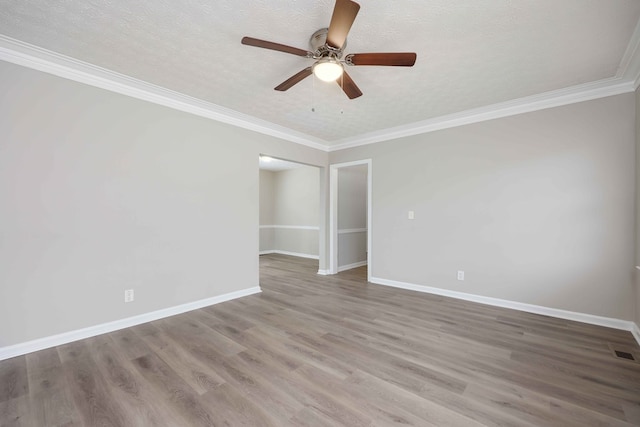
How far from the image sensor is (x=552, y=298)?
127 inches

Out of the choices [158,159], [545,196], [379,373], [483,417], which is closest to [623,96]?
[545,196]

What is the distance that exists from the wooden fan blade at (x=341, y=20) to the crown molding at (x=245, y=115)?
2234mm

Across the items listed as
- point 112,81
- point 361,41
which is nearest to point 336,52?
point 361,41

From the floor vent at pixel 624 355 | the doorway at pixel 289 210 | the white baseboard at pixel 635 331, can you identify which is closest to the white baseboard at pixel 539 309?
the white baseboard at pixel 635 331

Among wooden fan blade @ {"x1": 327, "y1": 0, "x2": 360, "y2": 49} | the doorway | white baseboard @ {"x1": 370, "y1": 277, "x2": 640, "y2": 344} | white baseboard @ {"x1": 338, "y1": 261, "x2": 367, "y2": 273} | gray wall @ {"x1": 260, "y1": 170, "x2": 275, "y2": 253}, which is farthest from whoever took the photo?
gray wall @ {"x1": 260, "y1": 170, "x2": 275, "y2": 253}

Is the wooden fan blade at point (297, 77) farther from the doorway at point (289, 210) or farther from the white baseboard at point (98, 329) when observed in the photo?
the doorway at point (289, 210)

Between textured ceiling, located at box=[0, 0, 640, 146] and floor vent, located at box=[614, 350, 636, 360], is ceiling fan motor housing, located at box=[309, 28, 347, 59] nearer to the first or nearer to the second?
textured ceiling, located at box=[0, 0, 640, 146]

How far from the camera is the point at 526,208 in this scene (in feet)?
11.1

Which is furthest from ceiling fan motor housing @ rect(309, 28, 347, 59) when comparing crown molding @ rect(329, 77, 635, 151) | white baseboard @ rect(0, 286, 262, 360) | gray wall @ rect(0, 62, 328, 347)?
white baseboard @ rect(0, 286, 262, 360)

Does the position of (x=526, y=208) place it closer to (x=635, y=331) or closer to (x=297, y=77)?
(x=635, y=331)

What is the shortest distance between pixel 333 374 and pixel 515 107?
3.78 m

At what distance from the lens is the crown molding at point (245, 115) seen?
2.36 meters

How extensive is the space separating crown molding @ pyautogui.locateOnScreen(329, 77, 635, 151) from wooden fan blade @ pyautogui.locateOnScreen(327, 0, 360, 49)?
2641 mm

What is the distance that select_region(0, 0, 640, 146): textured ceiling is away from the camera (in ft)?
6.19
